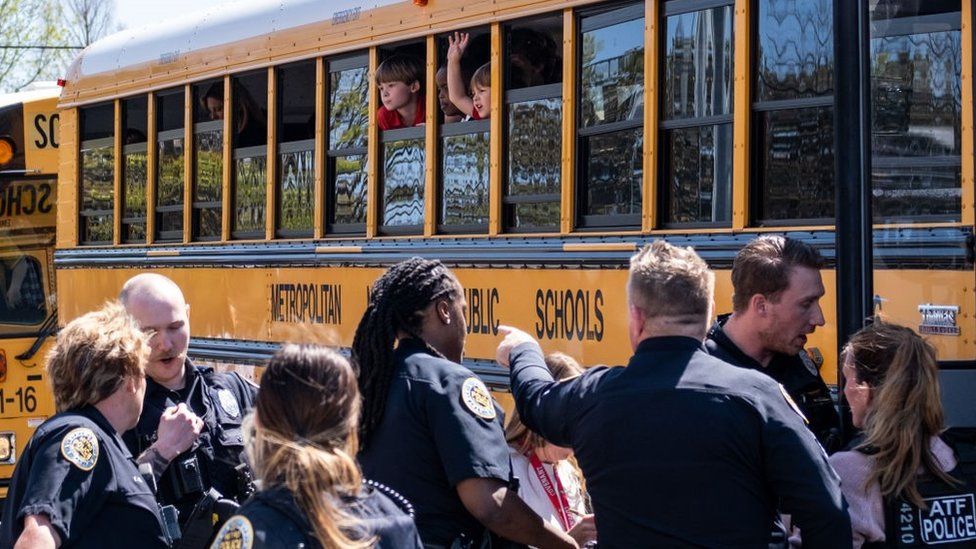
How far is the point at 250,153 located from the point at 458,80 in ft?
5.80

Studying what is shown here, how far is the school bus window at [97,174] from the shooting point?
28.3 feet

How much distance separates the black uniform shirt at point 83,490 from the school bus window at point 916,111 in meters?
2.26

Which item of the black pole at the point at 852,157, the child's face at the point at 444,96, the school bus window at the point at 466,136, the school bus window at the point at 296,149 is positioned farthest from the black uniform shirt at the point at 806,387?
the school bus window at the point at 296,149

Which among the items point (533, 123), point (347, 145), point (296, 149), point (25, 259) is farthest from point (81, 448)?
point (25, 259)

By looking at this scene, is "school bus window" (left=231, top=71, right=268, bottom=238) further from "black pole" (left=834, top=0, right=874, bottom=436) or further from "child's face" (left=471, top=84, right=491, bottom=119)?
"black pole" (left=834, top=0, right=874, bottom=436)

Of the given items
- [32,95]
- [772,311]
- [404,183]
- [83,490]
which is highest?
[32,95]

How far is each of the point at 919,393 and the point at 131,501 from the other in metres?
1.63

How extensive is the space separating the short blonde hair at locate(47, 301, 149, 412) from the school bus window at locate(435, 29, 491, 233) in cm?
271

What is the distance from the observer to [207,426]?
3.74 metres

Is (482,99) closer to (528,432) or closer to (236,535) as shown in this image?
(528,432)

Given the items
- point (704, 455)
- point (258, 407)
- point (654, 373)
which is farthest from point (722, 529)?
point (258, 407)

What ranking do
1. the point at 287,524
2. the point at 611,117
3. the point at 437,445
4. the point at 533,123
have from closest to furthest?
1. the point at 287,524
2. the point at 437,445
3. the point at 611,117
4. the point at 533,123

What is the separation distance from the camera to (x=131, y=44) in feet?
27.9

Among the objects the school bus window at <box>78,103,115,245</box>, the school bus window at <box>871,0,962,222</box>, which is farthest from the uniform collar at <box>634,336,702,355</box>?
the school bus window at <box>78,103,115,245</box>
